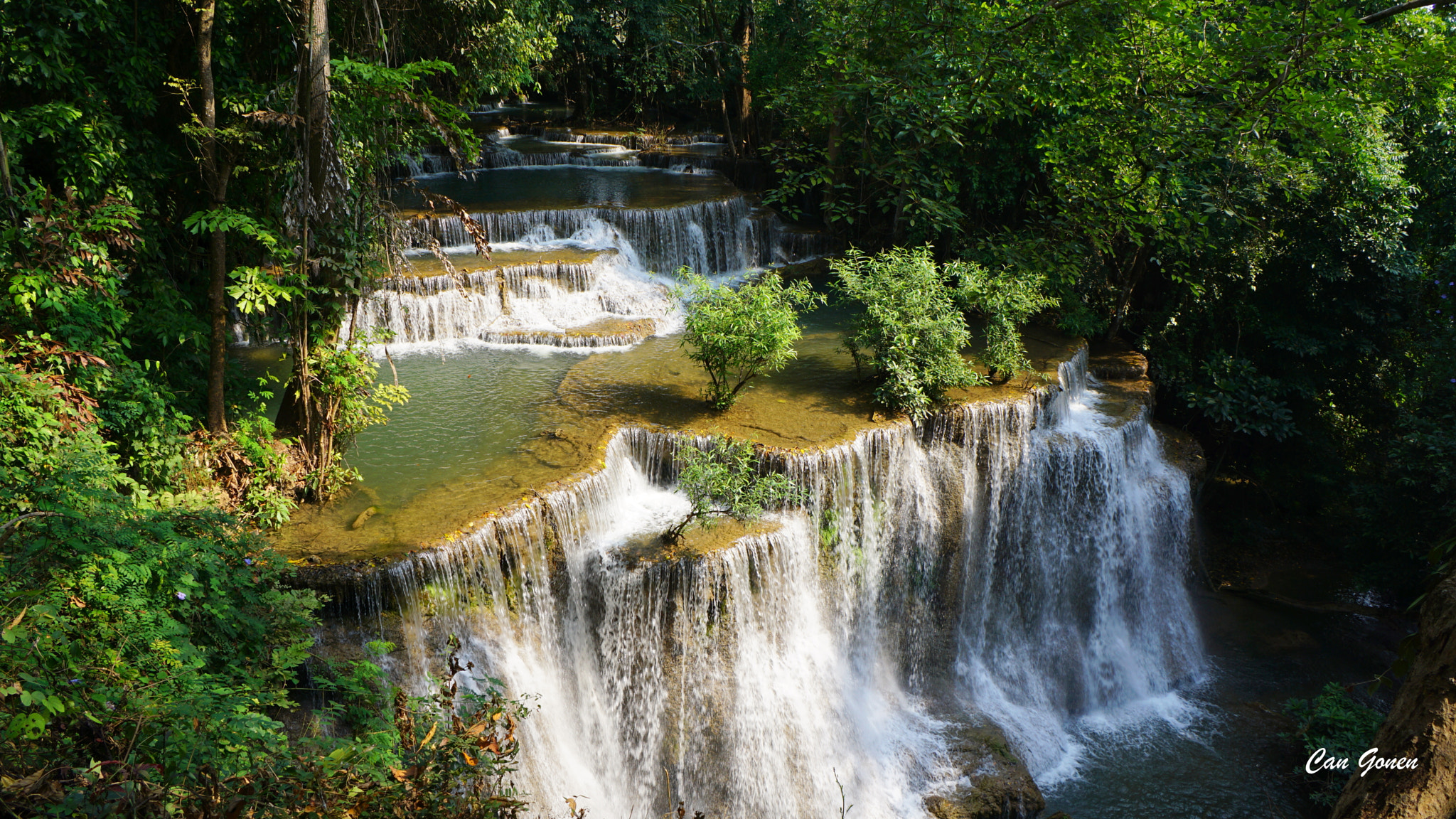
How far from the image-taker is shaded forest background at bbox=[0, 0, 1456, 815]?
3848mm

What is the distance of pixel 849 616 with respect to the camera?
8.32m

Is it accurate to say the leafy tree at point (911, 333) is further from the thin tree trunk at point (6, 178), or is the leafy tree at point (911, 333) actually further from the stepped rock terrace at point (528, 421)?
the thin tree trunk at point (6, 178)

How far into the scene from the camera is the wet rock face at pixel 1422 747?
6.16 feet

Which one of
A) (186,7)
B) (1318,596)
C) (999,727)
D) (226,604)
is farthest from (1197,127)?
(1318,596)

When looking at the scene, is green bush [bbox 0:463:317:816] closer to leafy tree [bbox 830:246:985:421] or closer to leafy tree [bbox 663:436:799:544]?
leafy tree [bbox 663:436:799:544]

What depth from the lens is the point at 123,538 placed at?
4.28 metres

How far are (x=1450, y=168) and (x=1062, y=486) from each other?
246 inches

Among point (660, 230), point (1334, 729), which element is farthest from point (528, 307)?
point (1334, 729)

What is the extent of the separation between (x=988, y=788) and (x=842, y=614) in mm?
1965

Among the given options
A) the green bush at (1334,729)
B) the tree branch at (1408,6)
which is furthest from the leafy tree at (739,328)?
the green bush at (1334,729)

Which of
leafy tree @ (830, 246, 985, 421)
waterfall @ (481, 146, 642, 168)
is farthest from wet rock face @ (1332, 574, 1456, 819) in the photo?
waterfall @ (481, 146, 642, 168)

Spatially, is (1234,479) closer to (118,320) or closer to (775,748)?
(775,748)

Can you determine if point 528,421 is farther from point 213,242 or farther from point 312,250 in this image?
point 213,242

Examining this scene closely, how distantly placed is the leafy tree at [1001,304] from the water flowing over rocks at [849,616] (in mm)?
494
